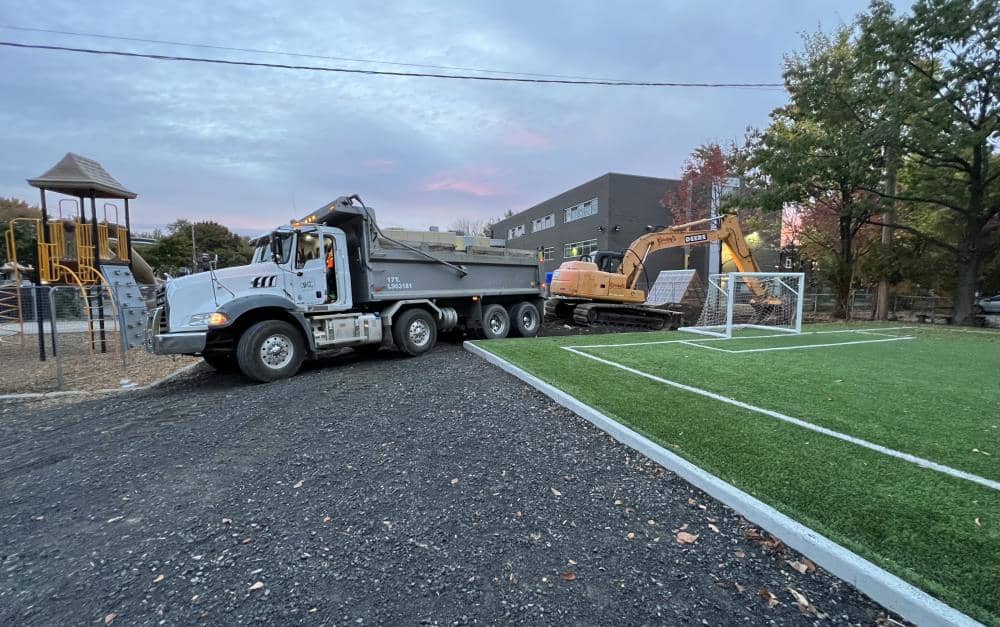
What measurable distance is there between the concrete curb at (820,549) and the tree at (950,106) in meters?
16.2

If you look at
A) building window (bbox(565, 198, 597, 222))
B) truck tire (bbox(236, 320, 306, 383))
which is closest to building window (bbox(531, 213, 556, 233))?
building window (bbox(565, 198, 597, 222))

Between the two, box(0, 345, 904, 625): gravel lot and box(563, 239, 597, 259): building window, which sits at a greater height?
box(563, 239, 597, 259): building window

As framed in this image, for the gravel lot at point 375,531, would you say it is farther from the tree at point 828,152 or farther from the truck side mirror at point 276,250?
the tree at point 828,152

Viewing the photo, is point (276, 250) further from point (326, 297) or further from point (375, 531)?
point (375, 531)

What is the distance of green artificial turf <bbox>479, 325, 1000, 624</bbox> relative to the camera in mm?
2260

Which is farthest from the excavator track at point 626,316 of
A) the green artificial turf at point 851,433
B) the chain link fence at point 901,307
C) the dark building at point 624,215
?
the dark building at point 624,215

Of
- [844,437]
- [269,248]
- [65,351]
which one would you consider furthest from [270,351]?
[65,351]

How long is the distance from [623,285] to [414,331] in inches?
296

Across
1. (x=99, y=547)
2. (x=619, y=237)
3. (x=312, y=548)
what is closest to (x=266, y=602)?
(x=312, y=548)

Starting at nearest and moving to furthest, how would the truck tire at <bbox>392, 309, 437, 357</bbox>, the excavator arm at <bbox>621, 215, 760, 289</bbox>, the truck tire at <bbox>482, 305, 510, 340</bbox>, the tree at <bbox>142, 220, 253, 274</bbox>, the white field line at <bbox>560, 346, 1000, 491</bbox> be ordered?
the white field line at <bbox>560, 346, 1000, 491</bbox> < the truck tire at <bbox>392, 309, 437, 357</bbox> < the truck tire at <bbox>482, 305, 510, 340</bbox> < the excavator arm at <bbox>621, 215, 760, 289</bbox> < the tree at <bbox>142, 220, 253, 274</bbox>

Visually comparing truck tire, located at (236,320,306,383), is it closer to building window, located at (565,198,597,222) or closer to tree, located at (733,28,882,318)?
tree, located at (733,28,882,318)

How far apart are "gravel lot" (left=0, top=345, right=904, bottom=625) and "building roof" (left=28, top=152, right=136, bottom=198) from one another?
307 inches

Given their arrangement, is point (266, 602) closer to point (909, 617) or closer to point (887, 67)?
point (909, 617)

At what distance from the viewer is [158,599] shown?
2.12 m
